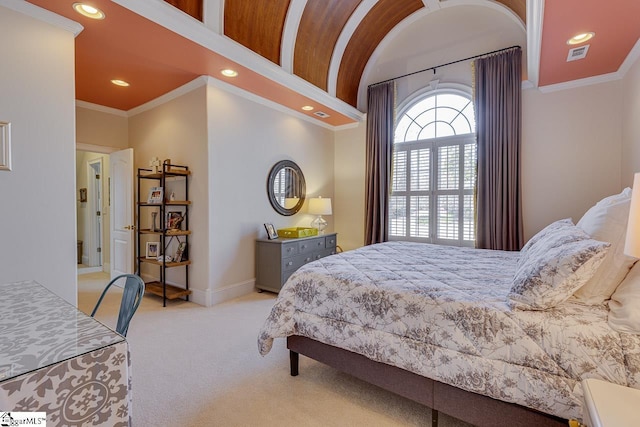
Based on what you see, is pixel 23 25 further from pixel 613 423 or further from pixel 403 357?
pixel 613 423

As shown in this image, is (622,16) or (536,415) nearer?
(536,415)

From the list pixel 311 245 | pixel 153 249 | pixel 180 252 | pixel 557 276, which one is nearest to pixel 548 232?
pixel 557 276

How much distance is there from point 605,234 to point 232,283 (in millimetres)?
3602

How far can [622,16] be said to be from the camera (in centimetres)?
215

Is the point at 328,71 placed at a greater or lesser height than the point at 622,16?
greater

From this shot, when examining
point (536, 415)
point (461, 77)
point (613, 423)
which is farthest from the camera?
point (461, 77)

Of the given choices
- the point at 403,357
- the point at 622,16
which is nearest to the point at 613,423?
the point at 403,357

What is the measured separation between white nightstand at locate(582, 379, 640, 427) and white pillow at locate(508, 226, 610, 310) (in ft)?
1.30

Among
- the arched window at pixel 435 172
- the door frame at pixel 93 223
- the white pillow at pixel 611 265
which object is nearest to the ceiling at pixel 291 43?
the arched window at pixel 435 172

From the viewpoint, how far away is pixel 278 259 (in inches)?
152

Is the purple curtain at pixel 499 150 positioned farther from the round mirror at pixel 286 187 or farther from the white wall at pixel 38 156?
the white wall at pixel 38 156

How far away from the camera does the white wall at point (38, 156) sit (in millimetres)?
2170

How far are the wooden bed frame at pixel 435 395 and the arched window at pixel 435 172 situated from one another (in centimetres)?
312

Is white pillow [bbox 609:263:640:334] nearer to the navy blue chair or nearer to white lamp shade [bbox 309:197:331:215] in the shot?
the navy blue chair
